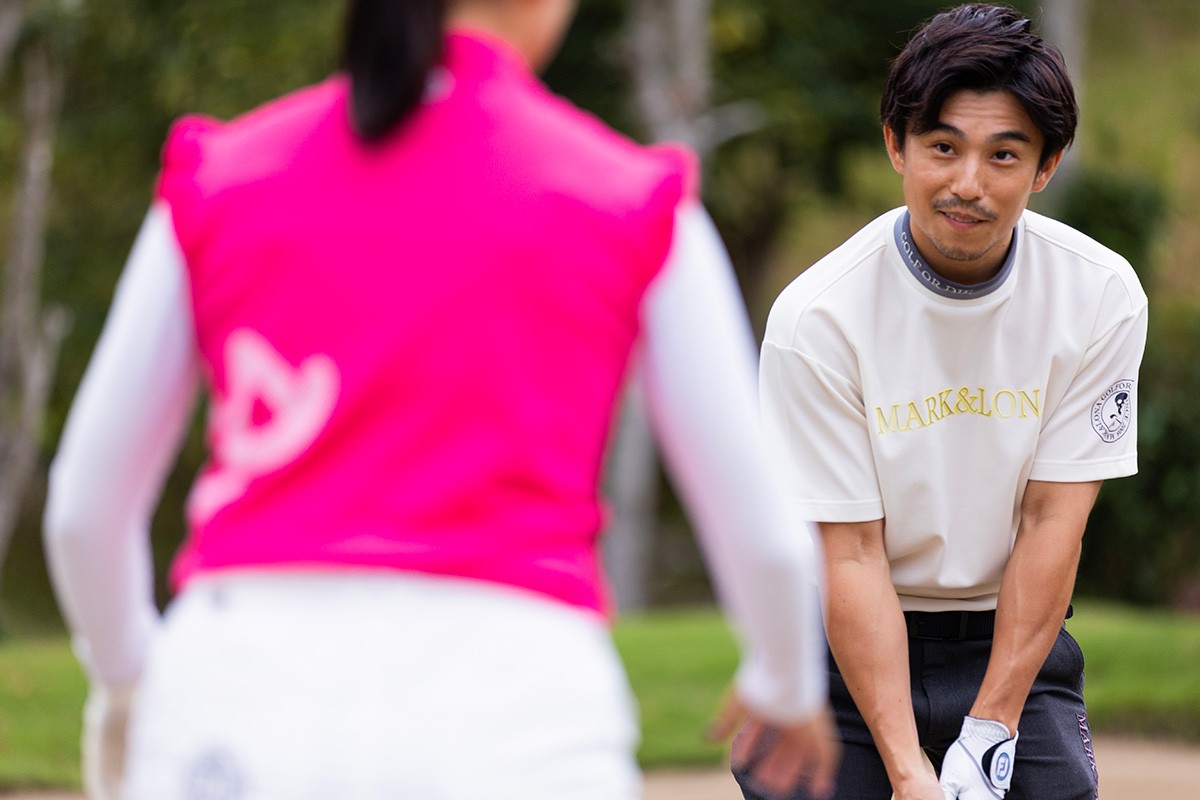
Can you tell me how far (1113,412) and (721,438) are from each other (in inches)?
66.5

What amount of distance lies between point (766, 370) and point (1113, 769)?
525 cm

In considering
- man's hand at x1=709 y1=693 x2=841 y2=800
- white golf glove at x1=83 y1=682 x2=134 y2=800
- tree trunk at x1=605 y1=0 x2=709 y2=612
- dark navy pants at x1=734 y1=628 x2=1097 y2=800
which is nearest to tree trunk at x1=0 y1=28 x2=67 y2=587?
tree trunk at x1=605 y1=0 x2=709 y2=612

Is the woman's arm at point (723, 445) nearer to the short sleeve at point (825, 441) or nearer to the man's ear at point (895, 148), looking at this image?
the short sleeve at point (825, 441)

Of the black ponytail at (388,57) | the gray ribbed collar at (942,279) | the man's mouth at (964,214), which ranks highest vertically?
the black ponytail at (388,57)

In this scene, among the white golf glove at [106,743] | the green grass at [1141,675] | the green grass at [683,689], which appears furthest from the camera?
the green grass at [1141,675]

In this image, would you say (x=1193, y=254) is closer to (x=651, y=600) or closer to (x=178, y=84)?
(x=651, y=600)

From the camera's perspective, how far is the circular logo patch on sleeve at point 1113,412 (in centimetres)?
318

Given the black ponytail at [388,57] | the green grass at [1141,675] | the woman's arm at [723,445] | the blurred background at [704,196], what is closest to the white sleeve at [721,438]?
the woman's arm at [723,445]

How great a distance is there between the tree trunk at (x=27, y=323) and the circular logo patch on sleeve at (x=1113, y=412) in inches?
377

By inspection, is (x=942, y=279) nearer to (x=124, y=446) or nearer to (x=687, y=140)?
(x=124, y=446)

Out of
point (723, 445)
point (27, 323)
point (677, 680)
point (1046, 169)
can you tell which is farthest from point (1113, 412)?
point (27, 323)

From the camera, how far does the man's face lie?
3041 mm

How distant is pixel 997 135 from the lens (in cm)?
305

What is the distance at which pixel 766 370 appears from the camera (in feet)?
10.4
